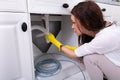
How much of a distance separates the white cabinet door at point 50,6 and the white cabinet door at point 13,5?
5 centimetres

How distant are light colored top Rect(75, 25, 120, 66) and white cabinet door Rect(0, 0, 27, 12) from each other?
0.42 meters

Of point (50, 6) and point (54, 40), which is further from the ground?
point (50, 6)

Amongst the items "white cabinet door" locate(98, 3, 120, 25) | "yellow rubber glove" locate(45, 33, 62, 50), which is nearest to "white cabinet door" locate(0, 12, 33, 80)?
"yellow rubber glove" locate(45, 33, 62, 50)

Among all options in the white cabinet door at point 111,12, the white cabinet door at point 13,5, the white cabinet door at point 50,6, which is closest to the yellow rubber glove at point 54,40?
the white cabinet door at point 50,6

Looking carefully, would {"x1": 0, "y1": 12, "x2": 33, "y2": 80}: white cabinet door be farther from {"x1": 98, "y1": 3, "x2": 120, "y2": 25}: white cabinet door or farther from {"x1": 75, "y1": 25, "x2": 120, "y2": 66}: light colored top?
{"x1": 98, "y1": 3, "x2": 120, "y2": 25}: white cabinet door

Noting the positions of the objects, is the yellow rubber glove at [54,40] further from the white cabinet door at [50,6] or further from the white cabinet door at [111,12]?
the white cabinet door at [111,12]

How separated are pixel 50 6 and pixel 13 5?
29 cm

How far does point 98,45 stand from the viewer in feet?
3.21

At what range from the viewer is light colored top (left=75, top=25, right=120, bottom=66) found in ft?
3.15

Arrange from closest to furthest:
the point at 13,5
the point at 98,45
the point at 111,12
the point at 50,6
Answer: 1. the point at 13,5
2. the point at 98,45
3. the point at 50,6
4. the point at 111,12

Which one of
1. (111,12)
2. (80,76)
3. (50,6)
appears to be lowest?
(80,76)

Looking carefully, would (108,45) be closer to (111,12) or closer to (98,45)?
(98,45)

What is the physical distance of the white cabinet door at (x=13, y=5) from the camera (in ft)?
2.71

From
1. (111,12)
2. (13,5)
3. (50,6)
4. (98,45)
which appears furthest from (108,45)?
(111,12)
